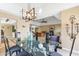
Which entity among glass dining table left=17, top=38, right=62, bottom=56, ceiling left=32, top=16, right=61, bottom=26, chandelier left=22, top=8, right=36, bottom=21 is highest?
chandelier left=22, top=8, right=36, bottom=21

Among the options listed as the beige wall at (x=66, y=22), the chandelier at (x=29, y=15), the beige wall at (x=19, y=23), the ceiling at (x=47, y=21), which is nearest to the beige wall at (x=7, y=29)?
the beige wall at (x=19, y=23)

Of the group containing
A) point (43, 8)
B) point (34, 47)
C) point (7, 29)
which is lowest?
point (34, 47)

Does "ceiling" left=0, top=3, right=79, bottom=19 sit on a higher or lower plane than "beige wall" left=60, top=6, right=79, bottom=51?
higher

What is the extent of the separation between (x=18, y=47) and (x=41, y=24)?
0.47m

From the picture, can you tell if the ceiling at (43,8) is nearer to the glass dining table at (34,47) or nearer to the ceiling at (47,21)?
the ceiling at (47,21)

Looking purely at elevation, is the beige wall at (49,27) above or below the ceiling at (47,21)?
below

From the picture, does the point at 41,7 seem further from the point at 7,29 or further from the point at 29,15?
the point at 7,29

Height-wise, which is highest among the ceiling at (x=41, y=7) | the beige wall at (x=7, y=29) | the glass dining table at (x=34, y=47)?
the ceiling at (x=41, y=7)

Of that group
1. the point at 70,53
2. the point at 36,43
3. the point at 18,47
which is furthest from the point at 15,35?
the point at 70,53

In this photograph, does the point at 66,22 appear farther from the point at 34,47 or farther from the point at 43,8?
the point at 34,47

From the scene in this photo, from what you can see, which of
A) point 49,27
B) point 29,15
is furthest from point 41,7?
point 49,27

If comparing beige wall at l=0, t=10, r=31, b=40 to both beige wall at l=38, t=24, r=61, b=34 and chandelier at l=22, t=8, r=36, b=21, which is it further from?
beige wall at l=38, t=24, r=61, b=34

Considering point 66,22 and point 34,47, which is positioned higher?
point 66,22

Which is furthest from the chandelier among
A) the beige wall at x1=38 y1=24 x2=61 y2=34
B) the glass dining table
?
the glass dining table
